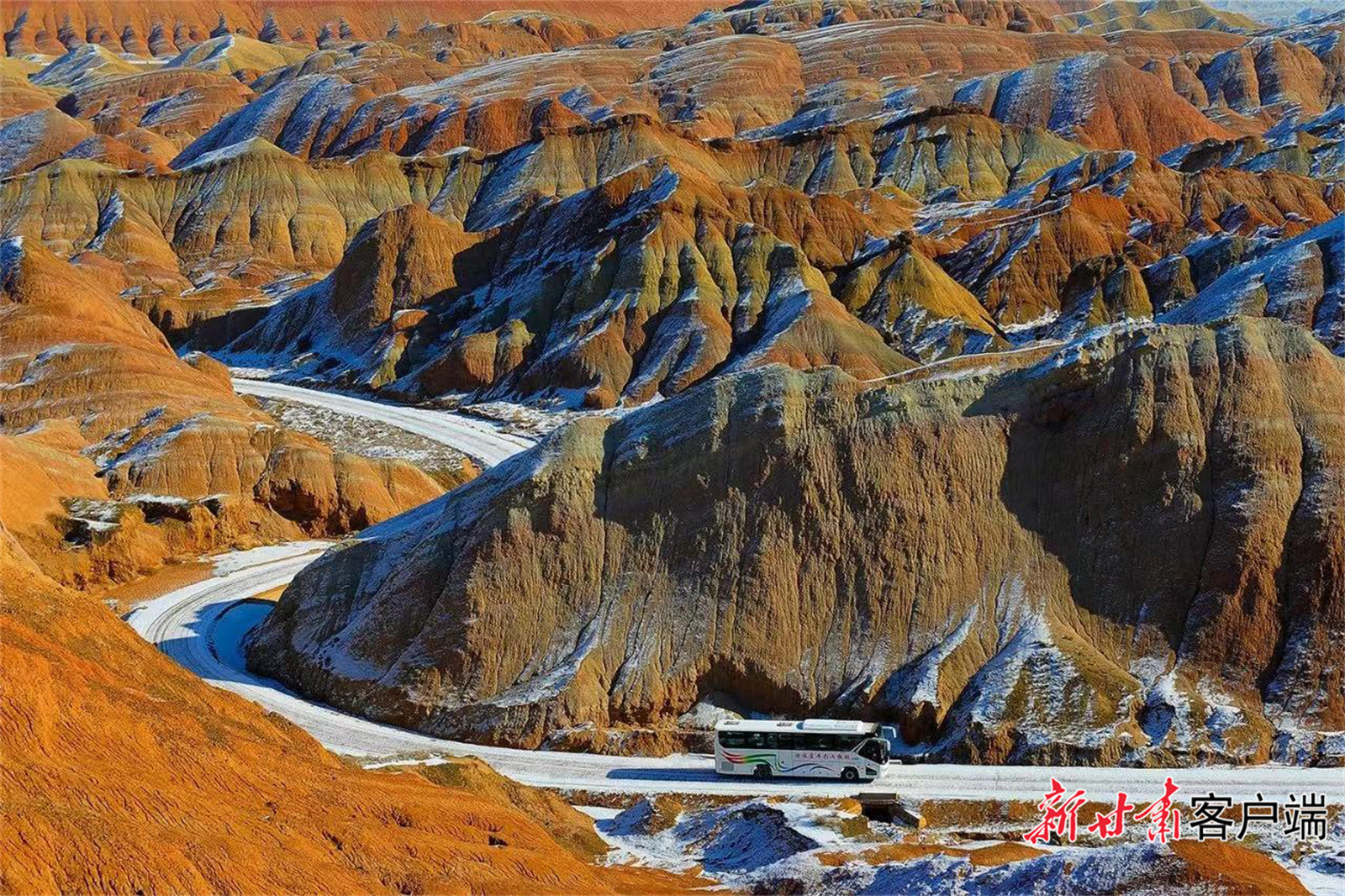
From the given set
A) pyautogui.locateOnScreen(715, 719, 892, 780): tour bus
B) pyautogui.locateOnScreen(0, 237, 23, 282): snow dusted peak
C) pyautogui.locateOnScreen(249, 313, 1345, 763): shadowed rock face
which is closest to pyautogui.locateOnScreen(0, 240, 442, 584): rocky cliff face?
pyautogui.locateOnScreen(0, 237, 23, 282): snow dusted peak

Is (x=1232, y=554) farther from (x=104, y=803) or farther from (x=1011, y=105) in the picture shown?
(x=1011, y=105)

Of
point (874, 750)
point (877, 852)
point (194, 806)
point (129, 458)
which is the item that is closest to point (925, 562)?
point (874, 750)

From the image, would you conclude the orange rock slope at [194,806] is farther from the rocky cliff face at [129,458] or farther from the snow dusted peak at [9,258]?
the snow dusted peak at [9,258]

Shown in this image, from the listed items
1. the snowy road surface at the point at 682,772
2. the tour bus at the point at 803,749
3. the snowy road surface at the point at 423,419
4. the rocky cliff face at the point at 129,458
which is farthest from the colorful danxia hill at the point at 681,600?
the tour bus at the point at 803,749

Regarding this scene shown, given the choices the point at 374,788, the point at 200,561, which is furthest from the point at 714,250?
the point at 374,788

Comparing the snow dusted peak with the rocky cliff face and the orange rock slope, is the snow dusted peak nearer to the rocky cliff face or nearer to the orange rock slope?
the rocky cliff face

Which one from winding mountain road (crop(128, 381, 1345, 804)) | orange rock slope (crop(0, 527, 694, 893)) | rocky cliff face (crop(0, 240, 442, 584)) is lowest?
rocky cliff face (crop(0, 240, 442, 584))

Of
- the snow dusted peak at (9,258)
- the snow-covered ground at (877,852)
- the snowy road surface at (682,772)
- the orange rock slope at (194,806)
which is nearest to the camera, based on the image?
the orange rock slope at (194,806)
